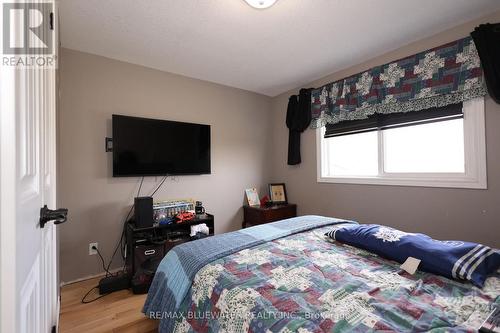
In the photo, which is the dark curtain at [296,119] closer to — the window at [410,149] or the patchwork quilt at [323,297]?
the window at [410,149]

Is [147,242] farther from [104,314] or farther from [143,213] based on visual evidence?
[104,314]

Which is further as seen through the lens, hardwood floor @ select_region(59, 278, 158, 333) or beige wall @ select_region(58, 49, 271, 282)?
beige wall @ select_region(58, 49, 271, 282)

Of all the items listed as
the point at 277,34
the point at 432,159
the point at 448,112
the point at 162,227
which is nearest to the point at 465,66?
the point at 448,112

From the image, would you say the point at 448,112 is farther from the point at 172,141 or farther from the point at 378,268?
the point at 172,141

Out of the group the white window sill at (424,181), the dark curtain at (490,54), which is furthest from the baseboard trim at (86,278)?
the dark curtain at (490,54)

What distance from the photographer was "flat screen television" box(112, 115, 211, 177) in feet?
7.95

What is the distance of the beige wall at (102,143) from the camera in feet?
7.43

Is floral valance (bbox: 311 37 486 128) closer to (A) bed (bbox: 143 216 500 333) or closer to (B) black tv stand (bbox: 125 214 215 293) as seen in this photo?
(A) bed (bbox: 143 216 500 333)

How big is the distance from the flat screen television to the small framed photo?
108 cm

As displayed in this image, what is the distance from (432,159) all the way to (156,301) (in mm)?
2674

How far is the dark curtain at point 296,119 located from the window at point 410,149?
11.6 inches

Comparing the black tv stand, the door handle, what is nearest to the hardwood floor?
the black tv stand

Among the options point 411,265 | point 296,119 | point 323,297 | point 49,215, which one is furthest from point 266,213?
point 49,215

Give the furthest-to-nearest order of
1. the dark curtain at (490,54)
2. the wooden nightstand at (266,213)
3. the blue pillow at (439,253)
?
the wooden nightstand at (266,213), the dark curtain at (490,54), the blue pillow at (439,253)
